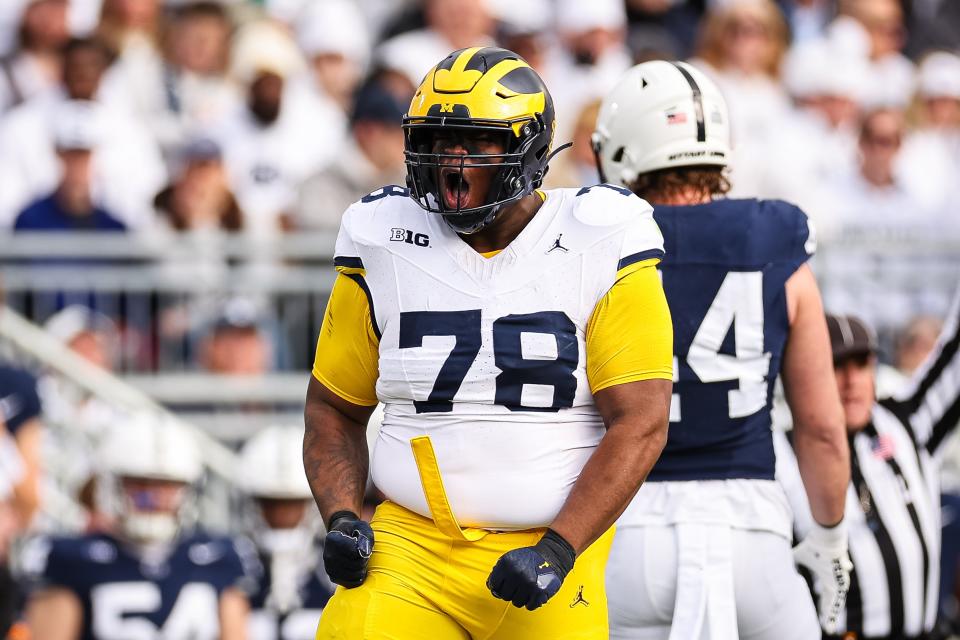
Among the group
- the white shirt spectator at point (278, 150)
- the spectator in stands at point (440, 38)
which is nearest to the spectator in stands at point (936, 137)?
the spectator in stands at point (440, 38)

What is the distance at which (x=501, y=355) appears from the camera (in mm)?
4055

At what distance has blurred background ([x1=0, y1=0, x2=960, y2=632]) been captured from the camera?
929 centimetres

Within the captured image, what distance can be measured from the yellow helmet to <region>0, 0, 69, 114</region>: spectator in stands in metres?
6.75

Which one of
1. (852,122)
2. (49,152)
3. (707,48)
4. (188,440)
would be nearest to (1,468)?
(188,440)

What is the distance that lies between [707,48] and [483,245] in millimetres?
7169

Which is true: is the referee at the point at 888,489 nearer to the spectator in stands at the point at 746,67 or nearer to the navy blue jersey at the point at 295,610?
the navy blue jersey at the point at 295,610

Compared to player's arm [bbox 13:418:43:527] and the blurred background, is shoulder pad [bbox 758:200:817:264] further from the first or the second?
the blurred background

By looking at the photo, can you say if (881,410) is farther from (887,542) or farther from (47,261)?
(47,261)

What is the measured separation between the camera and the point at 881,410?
6270 mm

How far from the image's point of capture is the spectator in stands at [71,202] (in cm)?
944

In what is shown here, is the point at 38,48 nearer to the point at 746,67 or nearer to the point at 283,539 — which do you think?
the point at 283,539

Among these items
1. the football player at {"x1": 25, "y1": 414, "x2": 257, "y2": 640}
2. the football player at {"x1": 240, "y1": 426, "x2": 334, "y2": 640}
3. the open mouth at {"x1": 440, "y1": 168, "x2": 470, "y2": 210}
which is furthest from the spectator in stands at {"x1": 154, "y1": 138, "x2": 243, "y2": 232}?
the open mouth at {"x1": 440, "y1": 168, "x2": 470, "y2": 210}

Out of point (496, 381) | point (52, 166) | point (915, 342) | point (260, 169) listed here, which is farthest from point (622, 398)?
point (52, 166)

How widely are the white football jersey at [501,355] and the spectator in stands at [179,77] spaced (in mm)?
6459
